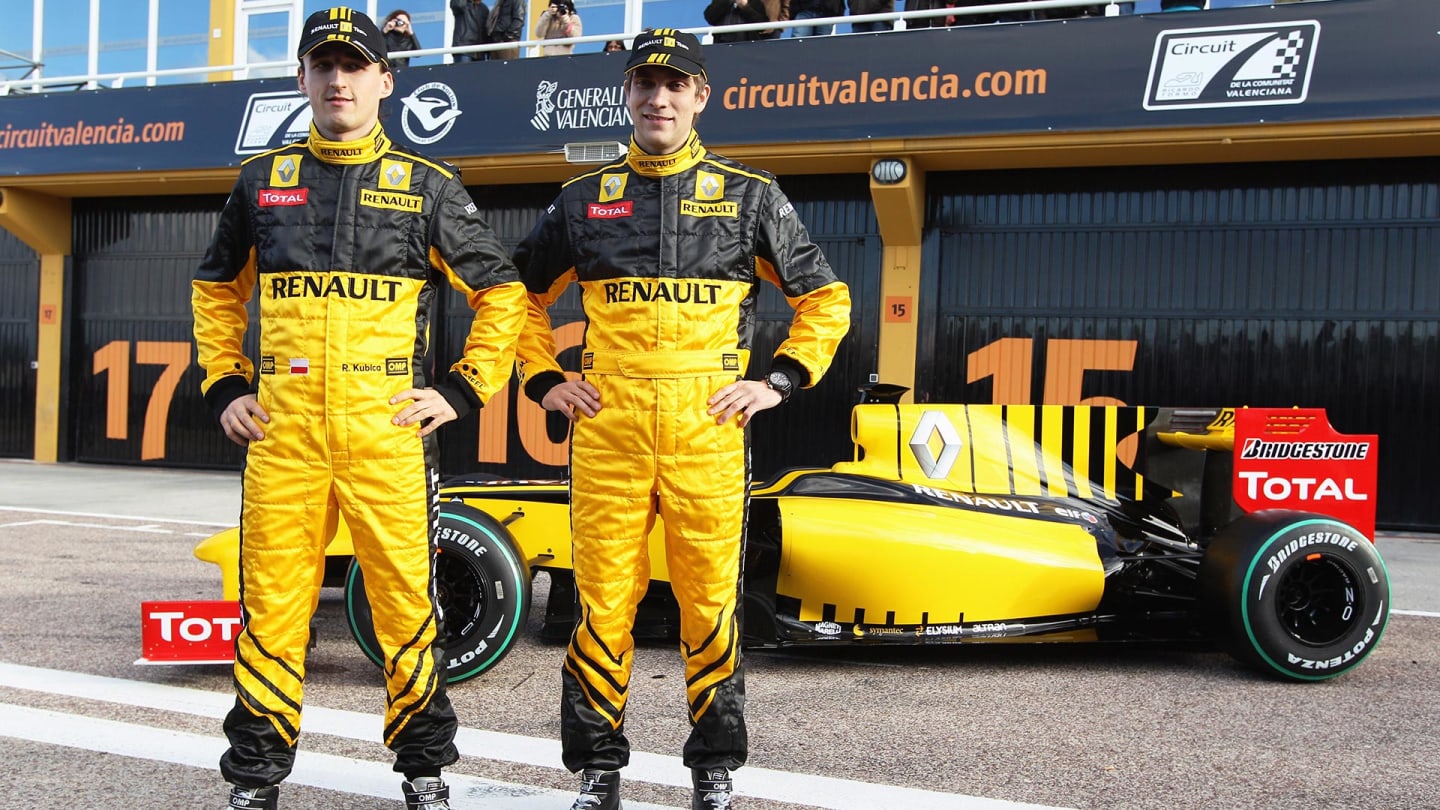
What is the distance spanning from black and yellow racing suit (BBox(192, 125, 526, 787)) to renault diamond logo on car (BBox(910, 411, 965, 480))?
269cm

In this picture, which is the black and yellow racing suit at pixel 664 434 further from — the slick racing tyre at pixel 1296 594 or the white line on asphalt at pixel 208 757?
the slick racing tyre at pixel 1296 594

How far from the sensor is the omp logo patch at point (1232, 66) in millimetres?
9211

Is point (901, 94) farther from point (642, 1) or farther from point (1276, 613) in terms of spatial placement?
point (1276, 613)

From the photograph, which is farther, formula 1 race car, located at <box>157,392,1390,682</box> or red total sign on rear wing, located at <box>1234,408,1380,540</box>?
red total sign on rear wing, located at <box>1234,408,1380,540</box>

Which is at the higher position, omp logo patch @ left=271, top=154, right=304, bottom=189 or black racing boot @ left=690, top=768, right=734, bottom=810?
omp logo patch @ left=271, top=154, right=304, bottom=189

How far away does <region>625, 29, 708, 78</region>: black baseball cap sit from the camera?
9.79ft

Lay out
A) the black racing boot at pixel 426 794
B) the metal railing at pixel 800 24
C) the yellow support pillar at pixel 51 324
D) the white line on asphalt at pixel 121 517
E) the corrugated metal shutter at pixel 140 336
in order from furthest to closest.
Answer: the yellow support pillar at pixel 51 324 → the corrugated metal shutter at pixel 140 336 → the metal railing at pixel 800 24 → the white line on asphalt at pixel 121 517 → the black racing boot at pixel 426 794

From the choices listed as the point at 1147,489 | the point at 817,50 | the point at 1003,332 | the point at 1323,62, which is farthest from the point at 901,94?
the point at 1147,489

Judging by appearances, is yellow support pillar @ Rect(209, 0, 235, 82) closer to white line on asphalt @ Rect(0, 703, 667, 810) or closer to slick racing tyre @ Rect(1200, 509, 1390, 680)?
white line on asphalt @ Rect(0, 703, 667, 810)

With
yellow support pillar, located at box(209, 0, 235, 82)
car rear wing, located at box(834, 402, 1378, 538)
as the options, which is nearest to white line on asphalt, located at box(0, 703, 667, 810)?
car rear wing, located at box(834, 402, 1378, 538)

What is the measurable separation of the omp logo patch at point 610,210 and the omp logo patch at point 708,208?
139mm

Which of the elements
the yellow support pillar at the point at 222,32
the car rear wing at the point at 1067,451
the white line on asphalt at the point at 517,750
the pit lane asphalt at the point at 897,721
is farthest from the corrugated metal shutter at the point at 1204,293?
the yellow support pillar at the point at 222,32

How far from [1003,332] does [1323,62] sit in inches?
142

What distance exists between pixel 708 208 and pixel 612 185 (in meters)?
0.27
